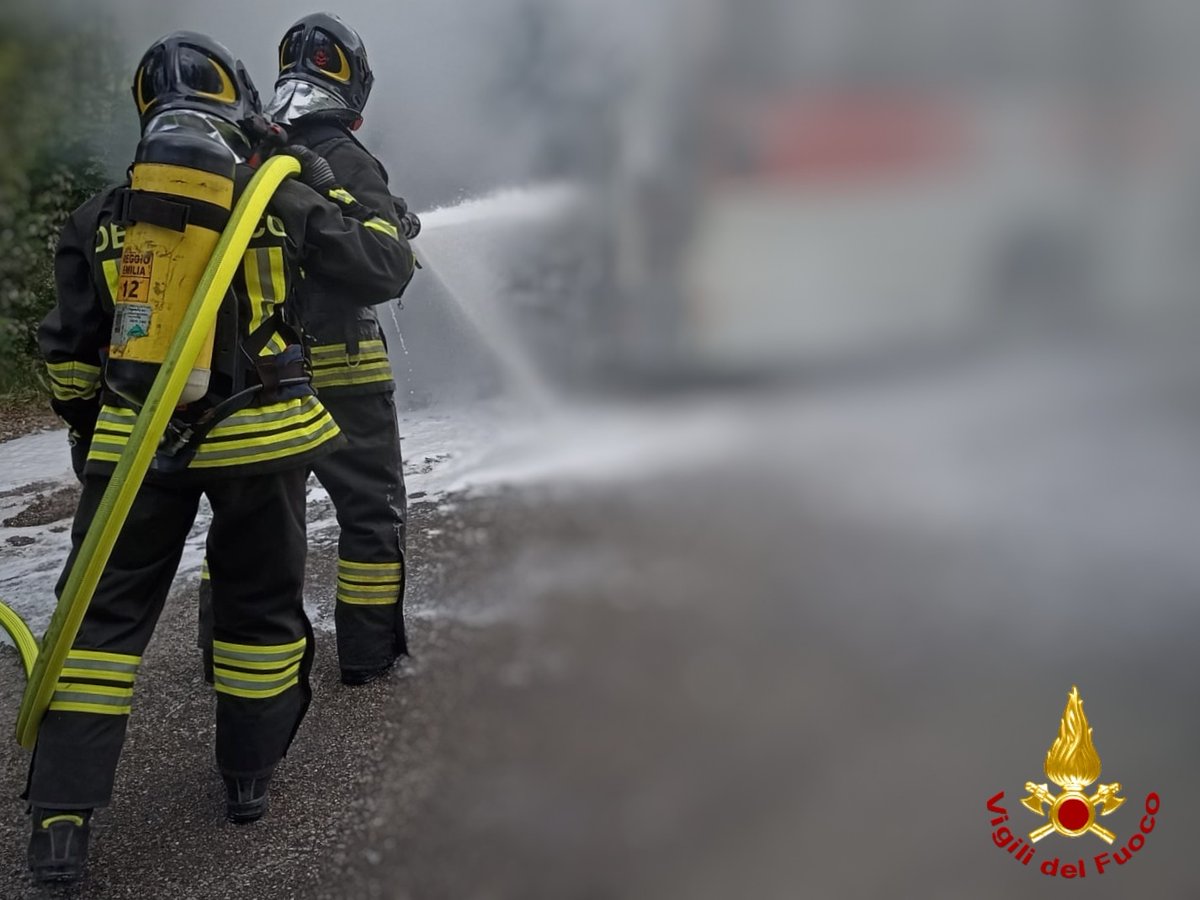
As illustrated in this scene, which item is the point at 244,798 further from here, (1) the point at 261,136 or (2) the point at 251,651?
(1) the point at 261,136

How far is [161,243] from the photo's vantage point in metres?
1.82

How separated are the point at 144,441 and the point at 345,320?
1178mm

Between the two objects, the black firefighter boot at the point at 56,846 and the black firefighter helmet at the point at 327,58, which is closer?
the black firefighter boot at the point at 56,846

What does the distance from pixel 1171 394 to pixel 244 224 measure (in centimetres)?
176

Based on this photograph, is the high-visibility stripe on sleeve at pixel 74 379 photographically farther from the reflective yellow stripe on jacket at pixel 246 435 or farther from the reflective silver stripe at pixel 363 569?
the reflective silver stripe at pixel 363 569

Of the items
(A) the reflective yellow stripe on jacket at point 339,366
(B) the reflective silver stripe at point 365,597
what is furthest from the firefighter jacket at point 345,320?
(B) the reflective silver stripe at point 365,597

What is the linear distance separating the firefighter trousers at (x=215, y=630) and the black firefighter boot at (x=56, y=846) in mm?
30

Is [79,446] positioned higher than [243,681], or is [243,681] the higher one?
[79,446]

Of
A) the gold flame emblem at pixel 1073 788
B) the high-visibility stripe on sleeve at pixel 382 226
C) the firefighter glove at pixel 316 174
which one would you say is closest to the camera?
the gold flame emblem at pixel 1073 788

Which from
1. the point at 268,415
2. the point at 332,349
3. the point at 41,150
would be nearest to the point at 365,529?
the point at 332,349

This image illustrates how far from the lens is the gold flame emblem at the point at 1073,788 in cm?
45

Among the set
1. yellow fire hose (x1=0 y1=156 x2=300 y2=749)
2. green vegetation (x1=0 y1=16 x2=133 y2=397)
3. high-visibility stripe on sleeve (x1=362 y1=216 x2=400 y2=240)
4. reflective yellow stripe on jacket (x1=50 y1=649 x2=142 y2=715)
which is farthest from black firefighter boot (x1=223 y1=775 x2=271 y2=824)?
green vegetation (x1=0 y1=16 x2=133 y2=397)

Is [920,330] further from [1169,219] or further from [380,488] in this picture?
[380,488]

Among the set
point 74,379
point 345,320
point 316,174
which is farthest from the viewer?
point 345,320
